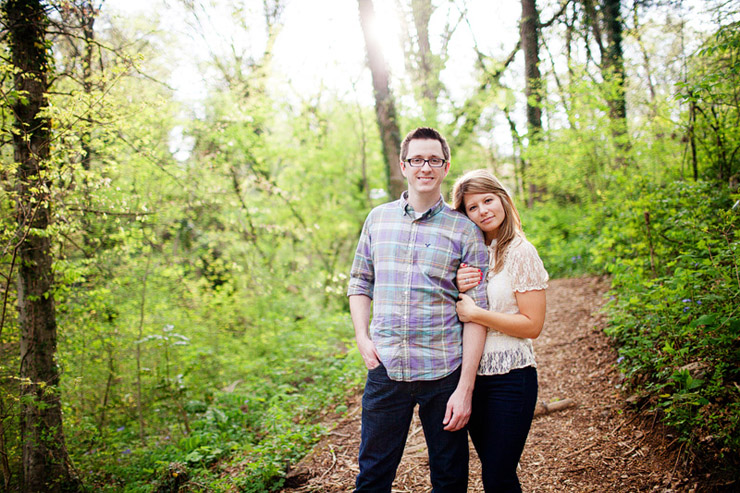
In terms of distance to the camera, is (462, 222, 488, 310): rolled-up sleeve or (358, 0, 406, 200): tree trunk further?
(358, 0, 406, 200): tree trunk

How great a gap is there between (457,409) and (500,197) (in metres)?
1.03

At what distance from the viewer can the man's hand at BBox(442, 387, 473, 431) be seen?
1.94m

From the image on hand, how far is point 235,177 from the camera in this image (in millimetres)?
9789

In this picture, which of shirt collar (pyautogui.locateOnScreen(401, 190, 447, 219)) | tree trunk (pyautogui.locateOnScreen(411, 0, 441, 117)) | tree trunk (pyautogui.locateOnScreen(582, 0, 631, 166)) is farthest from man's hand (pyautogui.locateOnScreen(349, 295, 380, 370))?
tree trunk (pyautogui.locateOnScreen(411, 0, 441, 117))

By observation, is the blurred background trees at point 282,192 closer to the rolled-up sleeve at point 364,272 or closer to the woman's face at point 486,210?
the woman's face at point 486,210

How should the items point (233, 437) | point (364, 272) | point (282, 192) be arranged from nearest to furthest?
point (364, 272), point (233, 437), point (282, 192)

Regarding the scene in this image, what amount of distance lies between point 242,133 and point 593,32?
8932 millimetres

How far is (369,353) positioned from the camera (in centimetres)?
210

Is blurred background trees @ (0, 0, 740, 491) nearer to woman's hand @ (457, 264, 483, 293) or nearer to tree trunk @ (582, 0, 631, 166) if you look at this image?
tree trunk @ (582, 0, 631, 166)

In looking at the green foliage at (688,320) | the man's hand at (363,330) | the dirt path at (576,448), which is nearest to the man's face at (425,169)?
the man's hand at (363,330)

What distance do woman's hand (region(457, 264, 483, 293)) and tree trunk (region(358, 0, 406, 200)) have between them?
4.96 meters

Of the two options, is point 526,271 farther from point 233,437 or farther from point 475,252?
point 233,437

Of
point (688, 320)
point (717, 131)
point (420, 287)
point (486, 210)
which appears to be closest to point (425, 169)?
point (486, 210)

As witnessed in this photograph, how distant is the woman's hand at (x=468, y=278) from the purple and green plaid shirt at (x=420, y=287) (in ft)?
0.12
